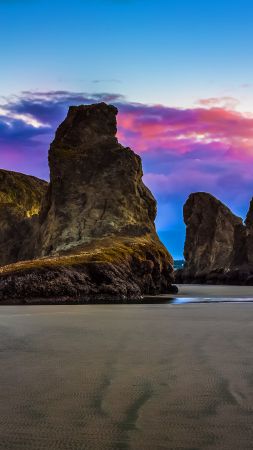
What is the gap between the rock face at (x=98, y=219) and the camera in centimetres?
3444

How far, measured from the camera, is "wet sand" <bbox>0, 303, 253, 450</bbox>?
3445 mm

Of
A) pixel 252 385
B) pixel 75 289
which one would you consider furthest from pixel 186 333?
pixel 75 289

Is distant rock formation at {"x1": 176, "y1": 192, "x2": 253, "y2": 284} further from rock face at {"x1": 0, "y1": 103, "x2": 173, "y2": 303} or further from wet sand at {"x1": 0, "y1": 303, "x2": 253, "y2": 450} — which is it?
wet sand at {"x1": 0, "y1": 303, "x2": 253, "y2": 450}

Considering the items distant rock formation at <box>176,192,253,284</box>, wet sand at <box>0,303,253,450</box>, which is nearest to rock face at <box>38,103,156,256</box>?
wet sand at <box>0,303,253,450</box>

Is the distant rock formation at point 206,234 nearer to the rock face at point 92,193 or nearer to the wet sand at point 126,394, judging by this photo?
the rock face at point 92,193

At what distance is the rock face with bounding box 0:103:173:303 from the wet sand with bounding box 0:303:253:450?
24.5 m

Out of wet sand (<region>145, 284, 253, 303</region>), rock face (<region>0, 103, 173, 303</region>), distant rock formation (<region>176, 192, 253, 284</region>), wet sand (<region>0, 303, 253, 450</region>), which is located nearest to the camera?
wet sand (<region>0, 303, 253, 450</region>)

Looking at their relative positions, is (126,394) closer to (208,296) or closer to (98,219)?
(208,296)

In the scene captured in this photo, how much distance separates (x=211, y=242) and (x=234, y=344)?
13060 cm

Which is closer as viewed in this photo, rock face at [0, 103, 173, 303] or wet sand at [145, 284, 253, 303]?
wet sand at [145, 284, 253, 303]

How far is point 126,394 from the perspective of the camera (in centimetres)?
464

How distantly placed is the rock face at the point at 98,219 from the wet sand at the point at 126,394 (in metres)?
24.5

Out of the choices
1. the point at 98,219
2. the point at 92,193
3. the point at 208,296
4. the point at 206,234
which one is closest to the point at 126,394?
the point at 208,296

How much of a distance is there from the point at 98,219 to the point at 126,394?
52.5 m
